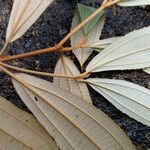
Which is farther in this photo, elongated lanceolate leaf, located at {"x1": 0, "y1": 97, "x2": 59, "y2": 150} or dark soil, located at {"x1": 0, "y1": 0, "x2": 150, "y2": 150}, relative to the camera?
dark soil, located at {"x1": 0, "y1": 0, "x2": 150, "y2": 150}

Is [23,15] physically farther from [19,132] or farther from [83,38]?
[19,132]

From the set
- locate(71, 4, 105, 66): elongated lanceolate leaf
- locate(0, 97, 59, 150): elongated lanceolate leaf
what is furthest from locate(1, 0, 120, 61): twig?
locate(0, 97, 59, 150): elongated lanceolate leaf

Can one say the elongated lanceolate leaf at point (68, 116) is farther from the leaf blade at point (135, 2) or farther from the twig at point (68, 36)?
the leaf blade at point (135, 2)

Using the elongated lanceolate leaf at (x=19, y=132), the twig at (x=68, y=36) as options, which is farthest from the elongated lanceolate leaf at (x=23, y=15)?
the elongated lanceolate leaf at (x=19, y=132)

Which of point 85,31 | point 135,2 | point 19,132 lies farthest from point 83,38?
point 19,132

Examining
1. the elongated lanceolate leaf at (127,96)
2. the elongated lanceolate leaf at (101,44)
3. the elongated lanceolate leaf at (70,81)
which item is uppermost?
the elongated lanceolate leaf at (101,44)

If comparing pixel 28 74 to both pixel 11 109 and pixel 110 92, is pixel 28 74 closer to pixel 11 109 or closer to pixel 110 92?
pixel 11 109

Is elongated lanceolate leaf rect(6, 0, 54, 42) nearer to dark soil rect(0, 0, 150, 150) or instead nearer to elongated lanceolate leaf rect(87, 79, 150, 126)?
dark soil rect(0, 0, 150, 150)
